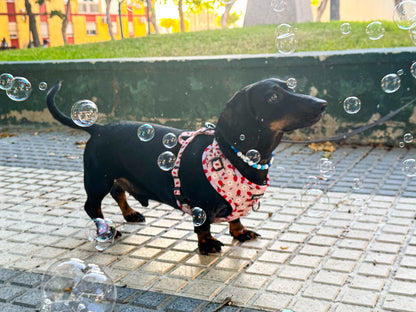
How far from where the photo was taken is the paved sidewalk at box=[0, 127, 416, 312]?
135 inches

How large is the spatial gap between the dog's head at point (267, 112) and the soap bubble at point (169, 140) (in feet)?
1.36

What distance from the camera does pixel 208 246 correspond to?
13.4 ft

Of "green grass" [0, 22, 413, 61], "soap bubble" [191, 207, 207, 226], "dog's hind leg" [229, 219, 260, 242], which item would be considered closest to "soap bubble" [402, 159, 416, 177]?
"dog's hind leg" [229, 219, 260, 242]

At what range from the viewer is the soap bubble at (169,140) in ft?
13.4

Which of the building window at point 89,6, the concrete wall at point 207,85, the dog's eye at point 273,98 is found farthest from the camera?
the building window at point 89,6

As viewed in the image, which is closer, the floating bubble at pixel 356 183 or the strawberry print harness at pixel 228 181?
the strawberry print harness at pixel 228 181

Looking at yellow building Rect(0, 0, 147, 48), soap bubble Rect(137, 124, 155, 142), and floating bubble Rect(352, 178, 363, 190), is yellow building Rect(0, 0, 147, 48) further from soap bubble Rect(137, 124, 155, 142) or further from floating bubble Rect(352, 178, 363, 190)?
soap bubble Rect(137, 124, 155, 142)

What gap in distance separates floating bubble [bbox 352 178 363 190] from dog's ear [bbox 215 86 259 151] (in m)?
2.41

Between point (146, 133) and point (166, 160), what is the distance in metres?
0.34

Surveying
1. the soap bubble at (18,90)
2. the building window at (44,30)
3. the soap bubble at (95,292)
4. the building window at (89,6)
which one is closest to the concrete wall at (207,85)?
the soap bubble at (18,90)

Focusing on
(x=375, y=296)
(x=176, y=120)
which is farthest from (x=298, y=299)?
(x=176, y=120)

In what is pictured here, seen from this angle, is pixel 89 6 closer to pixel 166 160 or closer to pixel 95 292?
pixel 166 160

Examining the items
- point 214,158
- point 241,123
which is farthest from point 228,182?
point 241,123

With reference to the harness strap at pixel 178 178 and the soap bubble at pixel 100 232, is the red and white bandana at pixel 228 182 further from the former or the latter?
the soap bubble at pixel 100 232
